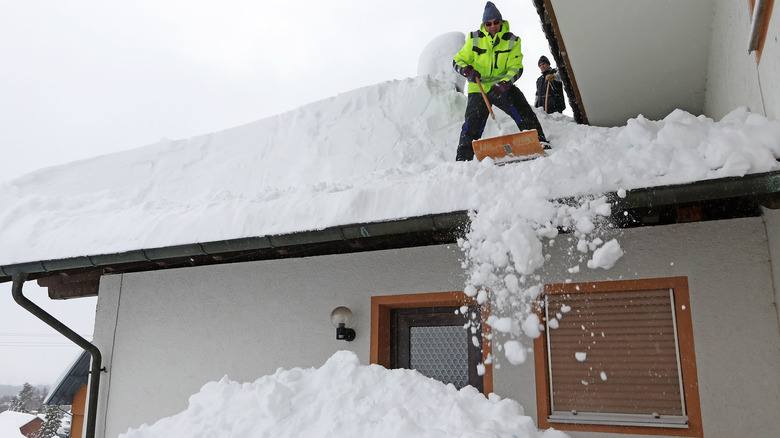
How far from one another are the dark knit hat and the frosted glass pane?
2911mm

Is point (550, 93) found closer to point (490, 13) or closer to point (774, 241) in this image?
point (490, 13)

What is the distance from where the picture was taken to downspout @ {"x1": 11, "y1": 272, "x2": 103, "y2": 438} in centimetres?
510

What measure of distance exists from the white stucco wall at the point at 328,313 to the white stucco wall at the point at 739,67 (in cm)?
90

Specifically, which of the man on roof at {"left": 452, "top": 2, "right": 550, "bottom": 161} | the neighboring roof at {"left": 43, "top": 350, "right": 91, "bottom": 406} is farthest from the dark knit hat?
the neighboring roof at {"left": 43, "top": 350, "right": 91, "bottom": 406}

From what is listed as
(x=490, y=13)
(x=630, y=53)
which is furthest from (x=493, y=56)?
(x=630, y=53)

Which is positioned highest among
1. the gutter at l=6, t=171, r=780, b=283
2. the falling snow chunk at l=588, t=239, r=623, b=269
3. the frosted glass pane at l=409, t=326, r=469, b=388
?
the gutter at l=6, t=171, r=780, b=283

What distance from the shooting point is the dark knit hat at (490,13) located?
533 cm

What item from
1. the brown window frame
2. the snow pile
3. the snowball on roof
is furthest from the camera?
the snowball on roof

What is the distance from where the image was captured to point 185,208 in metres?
4.93

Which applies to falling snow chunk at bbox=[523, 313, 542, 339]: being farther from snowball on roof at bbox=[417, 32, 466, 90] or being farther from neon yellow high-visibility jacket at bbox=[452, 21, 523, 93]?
snowball on roof at bbox=[417, 32, 466, 90]

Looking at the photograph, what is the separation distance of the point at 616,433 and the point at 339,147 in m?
5.01

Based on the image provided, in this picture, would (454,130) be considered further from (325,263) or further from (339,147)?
(325,263)

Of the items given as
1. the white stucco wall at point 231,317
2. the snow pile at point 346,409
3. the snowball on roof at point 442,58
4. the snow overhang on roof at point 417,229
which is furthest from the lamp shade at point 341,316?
the snowball on roof at point 442,58

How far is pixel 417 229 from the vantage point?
3.57 metres
